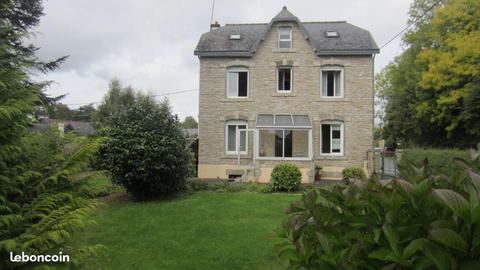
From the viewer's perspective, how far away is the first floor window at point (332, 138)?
65.4 feet

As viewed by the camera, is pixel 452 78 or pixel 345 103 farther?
pixel 452 78

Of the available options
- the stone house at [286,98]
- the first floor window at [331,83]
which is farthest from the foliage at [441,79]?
the first floor window at [331,83]

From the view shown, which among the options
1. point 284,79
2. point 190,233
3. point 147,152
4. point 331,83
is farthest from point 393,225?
point 331,83

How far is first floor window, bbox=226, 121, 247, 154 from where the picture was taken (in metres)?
20.1

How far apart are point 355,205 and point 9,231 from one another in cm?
336

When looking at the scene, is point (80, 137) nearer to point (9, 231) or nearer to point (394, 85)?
point (9, 231)

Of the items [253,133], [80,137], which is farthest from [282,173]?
[80,137]

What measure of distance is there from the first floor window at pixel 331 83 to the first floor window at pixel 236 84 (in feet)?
13.0

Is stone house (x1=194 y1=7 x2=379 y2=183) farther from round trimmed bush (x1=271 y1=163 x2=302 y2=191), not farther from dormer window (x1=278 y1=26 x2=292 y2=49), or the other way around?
round trimmed bush (x1=271 y1=163 x2=302 y2=191)

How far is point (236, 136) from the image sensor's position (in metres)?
20.2

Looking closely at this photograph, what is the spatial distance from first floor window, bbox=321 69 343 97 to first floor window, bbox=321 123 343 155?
1.59 metres

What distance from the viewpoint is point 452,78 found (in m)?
25.8
